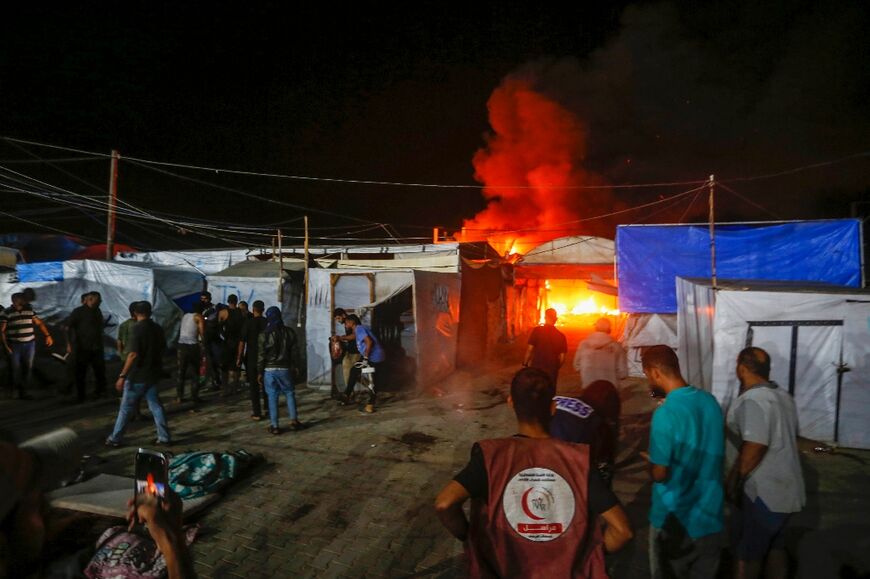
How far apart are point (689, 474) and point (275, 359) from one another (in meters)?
5.82

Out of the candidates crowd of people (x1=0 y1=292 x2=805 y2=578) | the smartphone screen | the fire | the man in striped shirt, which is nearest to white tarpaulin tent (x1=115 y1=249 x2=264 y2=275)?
the man in striped shirt

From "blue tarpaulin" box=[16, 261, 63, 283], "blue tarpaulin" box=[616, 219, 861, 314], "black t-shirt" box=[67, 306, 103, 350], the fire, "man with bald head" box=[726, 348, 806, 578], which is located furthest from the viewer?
the fire

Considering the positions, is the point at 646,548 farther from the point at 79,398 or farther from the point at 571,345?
the point at 571,345

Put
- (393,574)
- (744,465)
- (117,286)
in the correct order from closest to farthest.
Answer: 1. (744,465)
2. (393,574)
3. (117,286)

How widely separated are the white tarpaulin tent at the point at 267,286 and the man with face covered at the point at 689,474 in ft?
35.0

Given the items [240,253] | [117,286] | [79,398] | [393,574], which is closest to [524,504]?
[393,574]

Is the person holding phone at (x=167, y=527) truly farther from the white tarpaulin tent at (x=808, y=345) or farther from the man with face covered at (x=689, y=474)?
the white tarpaulin tent at (x=808, y=345)

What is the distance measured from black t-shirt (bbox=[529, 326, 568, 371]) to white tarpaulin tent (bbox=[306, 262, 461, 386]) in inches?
127

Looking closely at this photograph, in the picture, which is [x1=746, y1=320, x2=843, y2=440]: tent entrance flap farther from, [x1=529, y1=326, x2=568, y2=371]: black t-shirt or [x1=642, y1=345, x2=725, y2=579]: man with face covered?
[x1=642, y1=345, x2=725, y2=579]: man with face covered

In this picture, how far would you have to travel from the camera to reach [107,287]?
14.0 metres

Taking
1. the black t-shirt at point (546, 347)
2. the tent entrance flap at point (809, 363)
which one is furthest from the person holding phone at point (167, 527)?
the tent entrance flap at point (809, 363)

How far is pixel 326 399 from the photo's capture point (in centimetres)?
984

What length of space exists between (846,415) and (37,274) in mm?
19721

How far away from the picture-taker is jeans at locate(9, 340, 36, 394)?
905cm
